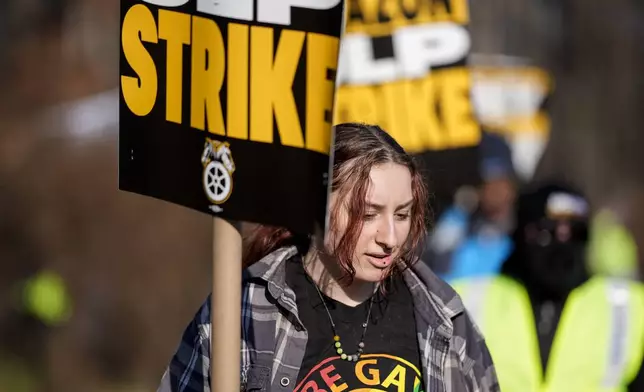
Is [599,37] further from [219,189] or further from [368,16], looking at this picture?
[219,189]

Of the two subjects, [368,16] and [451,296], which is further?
[368,16]

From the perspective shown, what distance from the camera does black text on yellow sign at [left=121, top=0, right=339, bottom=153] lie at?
2197mm

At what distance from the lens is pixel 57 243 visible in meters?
7.96

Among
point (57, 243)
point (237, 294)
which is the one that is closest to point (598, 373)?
point (237, 294)

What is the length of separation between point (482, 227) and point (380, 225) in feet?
12.0

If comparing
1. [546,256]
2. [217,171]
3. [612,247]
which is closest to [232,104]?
[217,171]

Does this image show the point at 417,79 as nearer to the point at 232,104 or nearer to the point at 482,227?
the point at 482,227

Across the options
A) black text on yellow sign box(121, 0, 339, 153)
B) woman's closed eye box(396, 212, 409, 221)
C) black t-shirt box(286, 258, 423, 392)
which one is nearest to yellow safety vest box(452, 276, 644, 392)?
black t-shirt box(286, 258, 423, 392)

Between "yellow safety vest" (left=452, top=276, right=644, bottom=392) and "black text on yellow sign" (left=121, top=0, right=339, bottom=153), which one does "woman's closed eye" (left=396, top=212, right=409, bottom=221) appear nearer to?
"black text on yellow sign" (left=121, top=0, right=339, bottom=153)

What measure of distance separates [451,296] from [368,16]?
3.05m

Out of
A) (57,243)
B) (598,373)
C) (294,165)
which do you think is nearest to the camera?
(294,165)

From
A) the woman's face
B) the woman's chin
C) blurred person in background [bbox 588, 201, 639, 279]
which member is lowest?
blurred person in background [bbox 588, 201, 639, 279]

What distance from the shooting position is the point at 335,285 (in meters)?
2.68

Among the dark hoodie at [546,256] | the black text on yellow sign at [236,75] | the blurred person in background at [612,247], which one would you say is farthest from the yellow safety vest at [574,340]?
the blurred person in background at [612,247]
